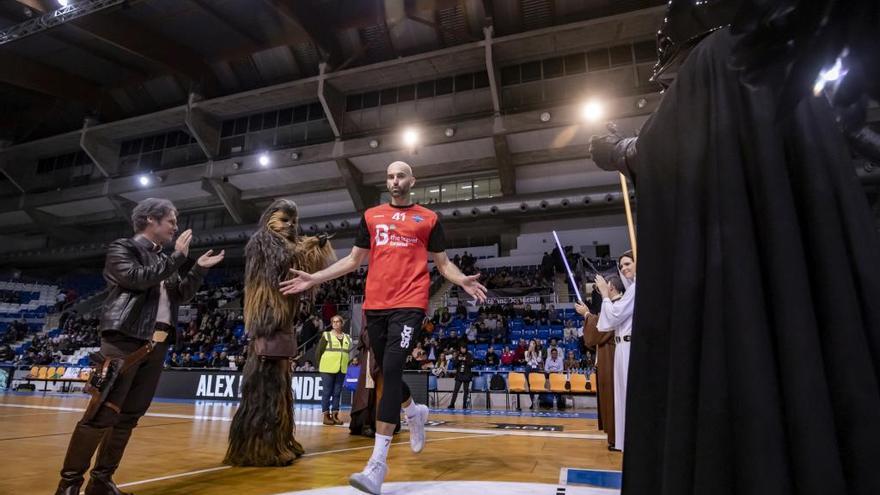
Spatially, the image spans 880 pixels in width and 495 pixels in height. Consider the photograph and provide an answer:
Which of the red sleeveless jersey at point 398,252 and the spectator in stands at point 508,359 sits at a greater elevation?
the red sleeveless jersey at point 398,252

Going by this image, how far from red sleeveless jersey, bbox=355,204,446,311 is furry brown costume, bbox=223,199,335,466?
0.80 metres

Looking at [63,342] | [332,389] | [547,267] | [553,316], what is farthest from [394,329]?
[63,342]

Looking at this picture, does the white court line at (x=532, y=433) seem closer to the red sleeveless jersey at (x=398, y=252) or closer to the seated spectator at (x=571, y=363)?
the red sleeveless jersey at (x=398, y=252)

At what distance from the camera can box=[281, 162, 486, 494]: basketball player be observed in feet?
9.31

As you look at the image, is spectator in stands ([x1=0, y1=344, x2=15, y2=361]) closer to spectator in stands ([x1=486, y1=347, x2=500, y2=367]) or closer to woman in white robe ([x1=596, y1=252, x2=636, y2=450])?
spectator in stands ([x1=486, y1=347, x2=500, y2=367])

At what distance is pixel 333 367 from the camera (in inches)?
298

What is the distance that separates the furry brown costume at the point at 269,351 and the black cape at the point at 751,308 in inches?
121

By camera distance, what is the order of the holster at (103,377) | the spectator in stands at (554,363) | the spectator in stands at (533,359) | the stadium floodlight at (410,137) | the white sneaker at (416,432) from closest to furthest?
the holster at (103,377) < the white sneaker at (416,432) < the spectator in stands at (554,363) < the spectator in stands at (533,359) < the stadium floodlight at (410,137)

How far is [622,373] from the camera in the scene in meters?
4.07

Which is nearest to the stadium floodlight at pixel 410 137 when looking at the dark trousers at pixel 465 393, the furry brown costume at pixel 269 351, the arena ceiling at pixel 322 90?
the arena ceiling at pixel 322 90

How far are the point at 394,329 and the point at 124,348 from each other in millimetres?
1531

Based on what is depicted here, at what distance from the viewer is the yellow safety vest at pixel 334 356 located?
24.9 feet

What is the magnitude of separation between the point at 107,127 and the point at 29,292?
1246 cm

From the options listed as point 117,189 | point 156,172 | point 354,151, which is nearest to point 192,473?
point 354,151
